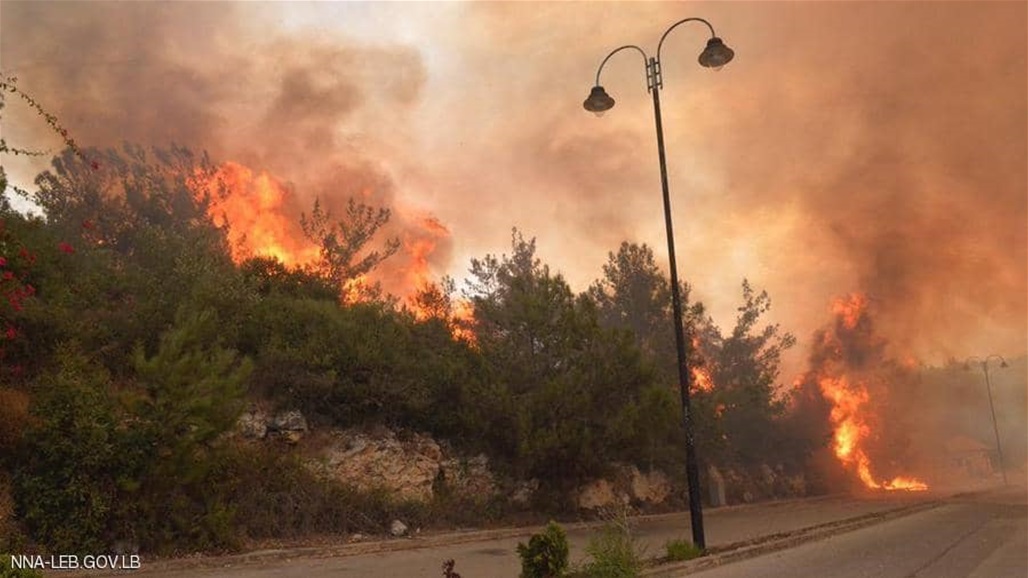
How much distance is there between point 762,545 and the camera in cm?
1292

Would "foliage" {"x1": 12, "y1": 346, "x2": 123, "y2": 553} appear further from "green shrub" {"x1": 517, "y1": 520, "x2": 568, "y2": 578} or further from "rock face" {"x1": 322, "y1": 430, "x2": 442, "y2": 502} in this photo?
"green shrub" {"x1": 517, "y1": 520, "x2": 568, "y2": 578}

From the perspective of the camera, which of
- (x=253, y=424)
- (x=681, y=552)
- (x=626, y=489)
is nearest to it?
(x=681, y=552)

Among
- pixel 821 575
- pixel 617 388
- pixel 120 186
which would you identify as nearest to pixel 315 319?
pixel 617 388

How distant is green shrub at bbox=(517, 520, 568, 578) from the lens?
7594mm

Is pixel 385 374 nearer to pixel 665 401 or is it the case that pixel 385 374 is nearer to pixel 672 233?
pixel 665 401

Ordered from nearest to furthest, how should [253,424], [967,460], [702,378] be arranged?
[253,424], [702,378], [967,460]

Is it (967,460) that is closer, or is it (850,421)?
(850,421)

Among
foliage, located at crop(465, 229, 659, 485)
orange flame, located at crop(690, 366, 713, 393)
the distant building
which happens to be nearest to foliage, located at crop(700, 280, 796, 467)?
orange flame, located at crop(690, 366, 713, 393)

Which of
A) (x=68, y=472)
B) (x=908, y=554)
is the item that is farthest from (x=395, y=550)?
Answer: (x=908, y=554)

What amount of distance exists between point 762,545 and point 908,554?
2733mm

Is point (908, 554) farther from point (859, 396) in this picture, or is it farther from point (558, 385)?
point (859, 396)

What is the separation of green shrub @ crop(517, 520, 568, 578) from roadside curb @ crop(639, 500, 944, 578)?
187 centimetres

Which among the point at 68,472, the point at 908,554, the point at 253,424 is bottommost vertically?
the point at 908,554

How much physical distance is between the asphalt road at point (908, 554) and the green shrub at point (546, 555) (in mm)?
3245
